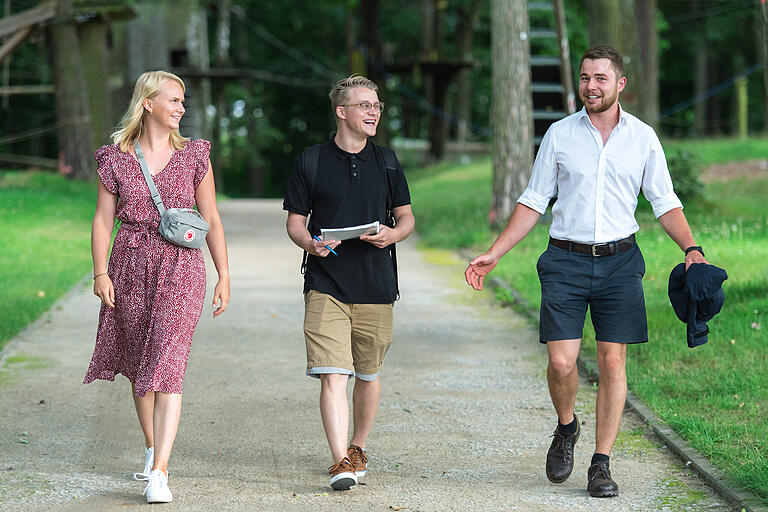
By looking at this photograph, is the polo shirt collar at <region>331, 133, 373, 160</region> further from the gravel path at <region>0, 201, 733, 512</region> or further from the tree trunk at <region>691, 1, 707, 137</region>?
the tree trunk at <region>691, 1, 707, 137</region>

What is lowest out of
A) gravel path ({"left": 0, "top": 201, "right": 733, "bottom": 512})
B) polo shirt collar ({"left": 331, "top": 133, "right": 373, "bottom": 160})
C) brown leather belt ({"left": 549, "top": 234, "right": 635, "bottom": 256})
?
gravel path ({"left": 0, "top": 201, "right": 733, "bottom": 512})

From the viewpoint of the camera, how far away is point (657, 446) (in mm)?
6438

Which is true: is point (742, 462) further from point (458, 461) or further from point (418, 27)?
Answer: point (418, 27)

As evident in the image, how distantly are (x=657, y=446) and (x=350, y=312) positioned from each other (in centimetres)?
198

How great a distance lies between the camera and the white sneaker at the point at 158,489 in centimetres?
534

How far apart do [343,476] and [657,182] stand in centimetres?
206

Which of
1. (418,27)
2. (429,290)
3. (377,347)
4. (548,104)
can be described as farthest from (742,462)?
(418,27)

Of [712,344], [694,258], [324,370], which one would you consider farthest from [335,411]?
[712,344]

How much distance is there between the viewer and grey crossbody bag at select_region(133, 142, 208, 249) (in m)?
5.38

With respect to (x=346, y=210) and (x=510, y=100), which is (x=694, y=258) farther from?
(x=510, y=100)

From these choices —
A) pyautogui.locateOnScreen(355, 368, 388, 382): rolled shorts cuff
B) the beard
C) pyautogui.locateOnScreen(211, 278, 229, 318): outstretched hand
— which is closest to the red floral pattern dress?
pyautogui.locateOnScreen(211, 278, 229, 318): outstretched hand

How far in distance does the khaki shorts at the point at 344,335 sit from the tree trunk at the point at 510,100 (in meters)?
11.2

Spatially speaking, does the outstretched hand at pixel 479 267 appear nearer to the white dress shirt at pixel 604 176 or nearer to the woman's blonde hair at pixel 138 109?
the white dress shirt at pixel 604 176

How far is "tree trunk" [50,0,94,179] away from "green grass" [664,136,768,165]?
13.6 m
